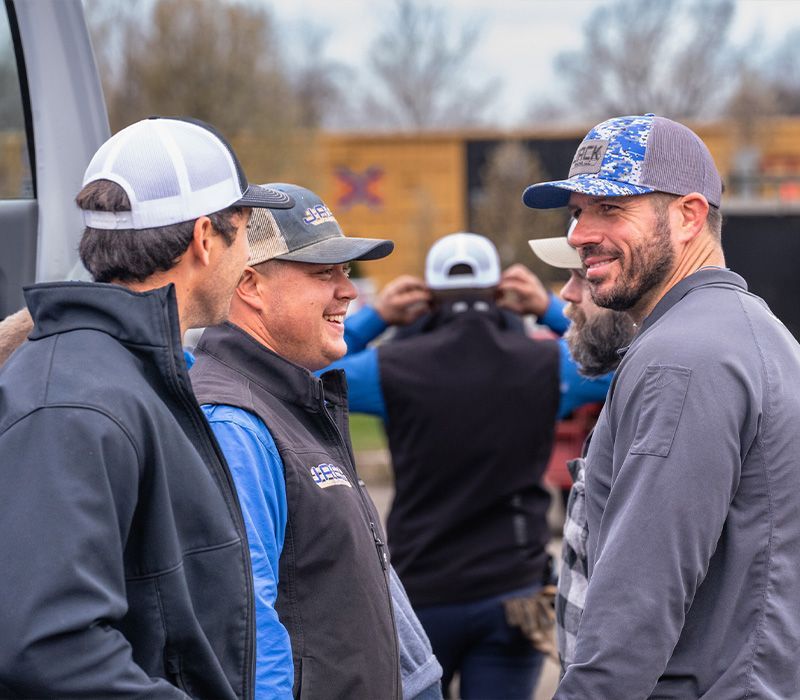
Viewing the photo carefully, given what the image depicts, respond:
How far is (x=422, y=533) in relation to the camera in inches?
158

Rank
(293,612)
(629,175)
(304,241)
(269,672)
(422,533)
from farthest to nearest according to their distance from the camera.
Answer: (422,533) → (304,241) → (629,175) → (293,612) → (269,672)

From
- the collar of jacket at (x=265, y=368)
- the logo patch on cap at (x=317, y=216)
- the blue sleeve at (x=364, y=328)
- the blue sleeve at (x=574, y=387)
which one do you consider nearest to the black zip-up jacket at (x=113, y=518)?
the collar of jacket at (x=265, y=368)

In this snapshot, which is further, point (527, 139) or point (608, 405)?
point (527, 139)

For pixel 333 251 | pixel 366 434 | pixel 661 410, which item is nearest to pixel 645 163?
pixel 661 410

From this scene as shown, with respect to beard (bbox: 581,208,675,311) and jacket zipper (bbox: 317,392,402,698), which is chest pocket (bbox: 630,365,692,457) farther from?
jacket zipper (bbox: 317,392,402,698)

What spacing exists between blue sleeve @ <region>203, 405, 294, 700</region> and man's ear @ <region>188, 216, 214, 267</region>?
31cm

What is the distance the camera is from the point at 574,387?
4.14m

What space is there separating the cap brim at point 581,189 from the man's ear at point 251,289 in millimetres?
656

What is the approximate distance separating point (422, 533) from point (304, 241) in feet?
5.53

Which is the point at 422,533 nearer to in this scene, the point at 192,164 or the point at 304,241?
the point at 304,241

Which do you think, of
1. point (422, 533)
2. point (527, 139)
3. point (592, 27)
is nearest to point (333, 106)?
point (592, 27)

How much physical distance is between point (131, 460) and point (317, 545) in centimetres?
67

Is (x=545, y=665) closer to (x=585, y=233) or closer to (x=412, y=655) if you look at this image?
(x=412, y=655)

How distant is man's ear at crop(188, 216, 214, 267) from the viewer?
191 centimetres
